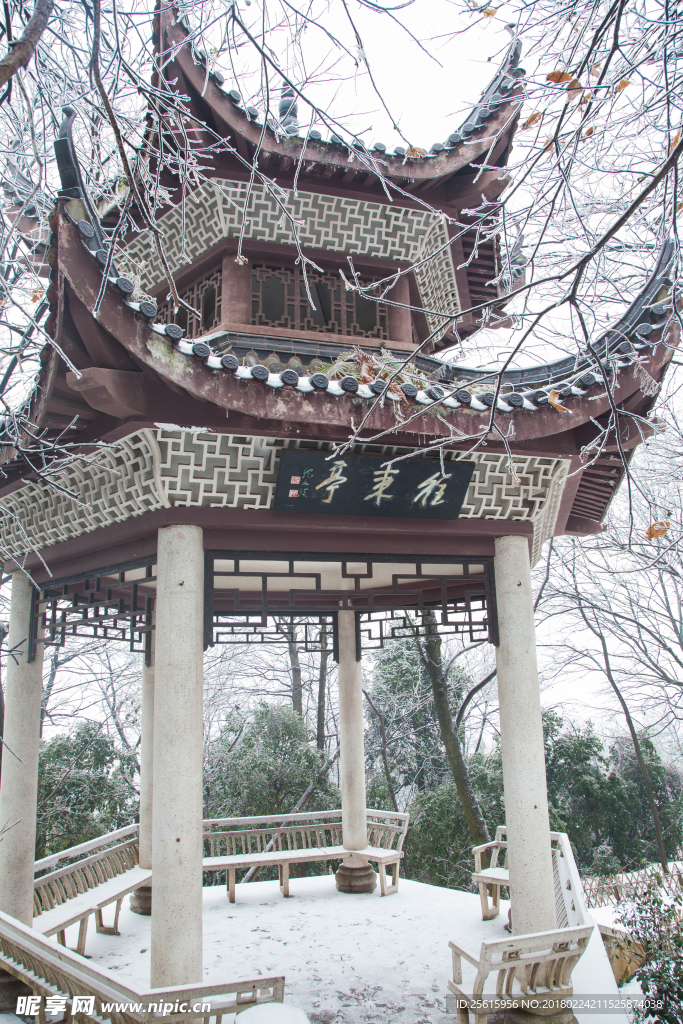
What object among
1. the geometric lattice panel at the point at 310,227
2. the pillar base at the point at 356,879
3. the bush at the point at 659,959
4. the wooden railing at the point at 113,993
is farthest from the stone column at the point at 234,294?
the pillar base at the point at 356,879

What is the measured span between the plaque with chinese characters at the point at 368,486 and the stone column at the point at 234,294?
1981 millimetres

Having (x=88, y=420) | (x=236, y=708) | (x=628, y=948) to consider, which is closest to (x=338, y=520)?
(x=88, y=420)

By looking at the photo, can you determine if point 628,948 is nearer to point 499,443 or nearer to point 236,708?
point 499,443


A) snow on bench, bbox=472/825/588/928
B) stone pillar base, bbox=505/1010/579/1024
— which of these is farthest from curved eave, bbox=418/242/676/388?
stone pillar base, bbox=505/1010/579/1024

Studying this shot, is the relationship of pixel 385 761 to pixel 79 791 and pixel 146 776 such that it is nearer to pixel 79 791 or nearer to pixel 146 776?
pixel 79 791

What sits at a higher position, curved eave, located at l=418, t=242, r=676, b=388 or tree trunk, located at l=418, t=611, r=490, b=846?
curved eave, located at l=418, t=242, r=676, b=388

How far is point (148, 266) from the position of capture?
727cm

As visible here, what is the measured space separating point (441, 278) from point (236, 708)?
11.2m

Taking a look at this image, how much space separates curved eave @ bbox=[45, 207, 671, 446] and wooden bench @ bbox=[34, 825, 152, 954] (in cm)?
495

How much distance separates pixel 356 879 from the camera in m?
8.87

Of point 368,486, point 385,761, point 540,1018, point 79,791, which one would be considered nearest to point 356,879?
point 540,1018

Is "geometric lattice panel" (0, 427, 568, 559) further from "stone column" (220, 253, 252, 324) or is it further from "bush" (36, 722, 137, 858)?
"bush" (36, 722, 137, 858)

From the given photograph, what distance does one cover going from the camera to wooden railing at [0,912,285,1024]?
3.79 meters

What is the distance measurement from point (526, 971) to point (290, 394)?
450 cm
